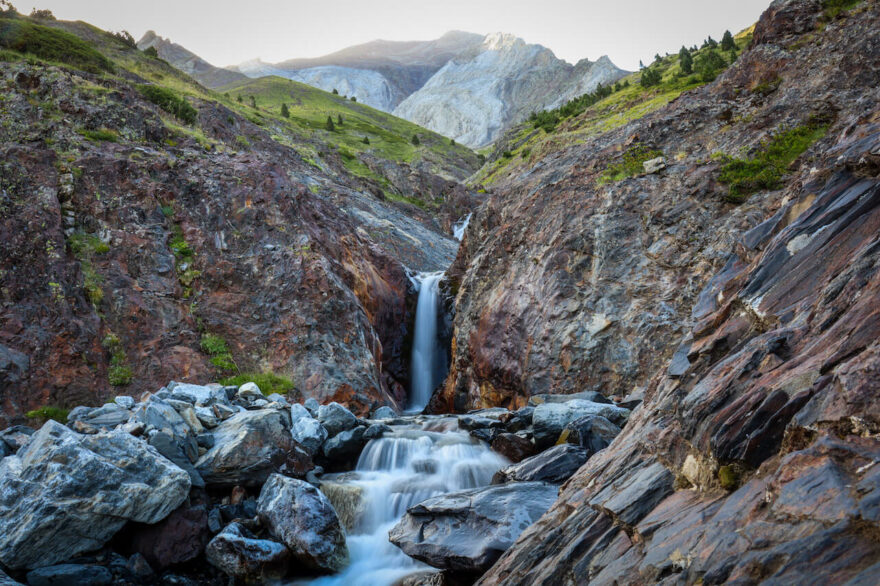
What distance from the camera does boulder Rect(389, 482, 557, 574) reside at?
7102 millimetres

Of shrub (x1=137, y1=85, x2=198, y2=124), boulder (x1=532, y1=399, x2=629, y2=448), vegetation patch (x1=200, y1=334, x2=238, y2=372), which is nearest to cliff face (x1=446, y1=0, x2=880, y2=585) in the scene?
boulder (x1=532, y1=399, x2=629, y2=448)

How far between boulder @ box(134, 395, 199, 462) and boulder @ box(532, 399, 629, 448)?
26.2 ft

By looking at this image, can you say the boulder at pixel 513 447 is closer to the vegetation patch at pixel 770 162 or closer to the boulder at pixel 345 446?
the boulder at pixel 345 446

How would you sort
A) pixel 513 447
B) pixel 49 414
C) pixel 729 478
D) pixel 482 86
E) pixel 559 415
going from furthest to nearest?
pixel 482 86, pixel 49 414, pixel 513 447, pixel 559 415, pixel 729 478

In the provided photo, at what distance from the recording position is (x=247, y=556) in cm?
906

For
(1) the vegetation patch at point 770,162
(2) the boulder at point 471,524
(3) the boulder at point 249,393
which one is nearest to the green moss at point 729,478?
(2) the boulder at point 471,524

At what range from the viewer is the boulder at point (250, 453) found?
1075 centimetres

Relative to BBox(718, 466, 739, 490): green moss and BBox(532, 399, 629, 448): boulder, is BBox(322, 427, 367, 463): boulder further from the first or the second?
BBox(718, 466, 739, 490): green moss

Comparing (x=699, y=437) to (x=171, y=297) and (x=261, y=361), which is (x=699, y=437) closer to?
(x=261, y=361)

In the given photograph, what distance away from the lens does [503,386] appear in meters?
19.0

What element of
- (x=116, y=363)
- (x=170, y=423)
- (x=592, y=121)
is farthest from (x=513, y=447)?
(x=592, y=121)

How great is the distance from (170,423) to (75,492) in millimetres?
2855

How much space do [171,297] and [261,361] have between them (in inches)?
171

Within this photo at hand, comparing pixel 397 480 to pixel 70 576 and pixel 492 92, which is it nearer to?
pixel 70 576
